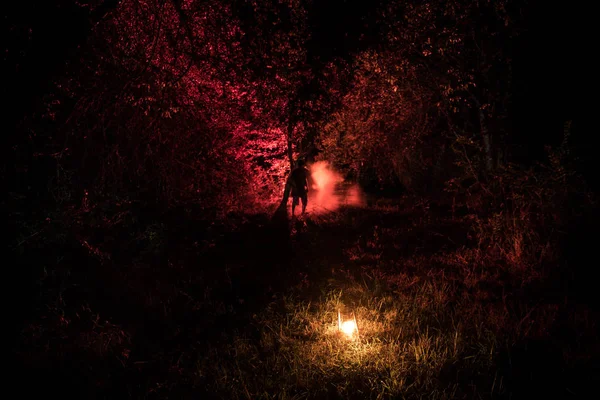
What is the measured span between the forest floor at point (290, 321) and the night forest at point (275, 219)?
32 mm

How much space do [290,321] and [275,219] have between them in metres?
7.05

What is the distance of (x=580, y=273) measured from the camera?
5.98 metres

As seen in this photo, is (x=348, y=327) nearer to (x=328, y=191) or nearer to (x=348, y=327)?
(x=348, y=327)

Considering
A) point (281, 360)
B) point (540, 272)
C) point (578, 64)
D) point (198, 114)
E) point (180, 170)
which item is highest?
point (578, 64)

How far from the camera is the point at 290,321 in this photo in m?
4.98

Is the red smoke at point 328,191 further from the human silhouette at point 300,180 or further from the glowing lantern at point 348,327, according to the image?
the glowing lantern at point 348,327

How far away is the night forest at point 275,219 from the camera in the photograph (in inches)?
154

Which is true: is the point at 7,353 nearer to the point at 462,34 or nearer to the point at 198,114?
the point at 198,114

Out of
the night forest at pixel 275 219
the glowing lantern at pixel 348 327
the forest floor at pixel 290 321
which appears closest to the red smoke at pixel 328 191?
the night forest at pixel 275 219

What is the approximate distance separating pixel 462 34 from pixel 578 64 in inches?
203

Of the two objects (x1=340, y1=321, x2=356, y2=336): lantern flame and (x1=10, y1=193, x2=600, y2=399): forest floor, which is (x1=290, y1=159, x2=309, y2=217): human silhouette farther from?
(x1=340, y1=321, x2=356, y2=336): lantern flame

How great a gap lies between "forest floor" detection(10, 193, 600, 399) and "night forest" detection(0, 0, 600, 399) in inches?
1.3

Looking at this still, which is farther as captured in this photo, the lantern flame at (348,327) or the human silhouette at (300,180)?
the human silhouette at (300,180)

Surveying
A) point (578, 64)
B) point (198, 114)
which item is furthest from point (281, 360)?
point (578, 64)
